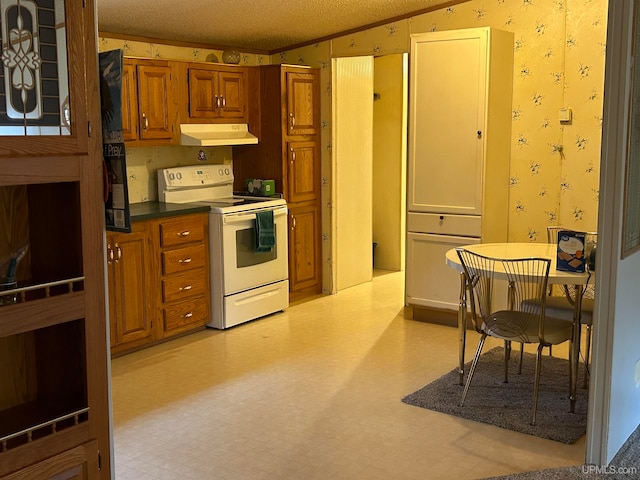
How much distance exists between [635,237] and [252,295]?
304 centimetres

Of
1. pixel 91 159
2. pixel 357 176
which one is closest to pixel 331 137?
pixel 357 176

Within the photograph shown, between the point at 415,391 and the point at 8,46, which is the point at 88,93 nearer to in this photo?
the point at 8,46

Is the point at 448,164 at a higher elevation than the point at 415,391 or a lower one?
higher

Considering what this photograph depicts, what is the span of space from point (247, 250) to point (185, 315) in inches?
27.0

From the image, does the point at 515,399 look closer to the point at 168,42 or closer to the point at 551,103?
the point at 551,103

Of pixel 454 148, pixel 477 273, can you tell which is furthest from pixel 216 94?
pixel 477 273

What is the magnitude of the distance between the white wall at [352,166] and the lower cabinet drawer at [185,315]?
1632mm

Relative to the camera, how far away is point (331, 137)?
6.30 metres

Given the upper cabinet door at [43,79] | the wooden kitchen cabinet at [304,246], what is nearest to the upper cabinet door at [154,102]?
the wooden kitchen cabinet at [304,246]

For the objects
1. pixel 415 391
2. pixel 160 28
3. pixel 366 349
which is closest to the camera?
pixel 415 391

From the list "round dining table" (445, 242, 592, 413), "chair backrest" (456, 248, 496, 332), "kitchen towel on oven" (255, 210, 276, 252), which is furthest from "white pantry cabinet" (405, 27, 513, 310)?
"chair backrest" (456, 248, 496, 332)

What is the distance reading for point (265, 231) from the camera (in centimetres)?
549

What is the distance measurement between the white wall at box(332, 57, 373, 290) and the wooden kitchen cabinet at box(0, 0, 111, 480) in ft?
14.4

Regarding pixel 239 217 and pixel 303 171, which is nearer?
pixel 239 217
